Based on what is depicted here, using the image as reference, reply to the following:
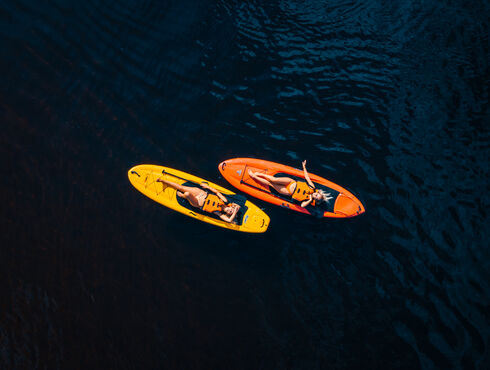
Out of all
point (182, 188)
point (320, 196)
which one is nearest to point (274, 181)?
point (320, 196)

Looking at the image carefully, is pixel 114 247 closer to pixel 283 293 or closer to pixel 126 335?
pixel 126 335

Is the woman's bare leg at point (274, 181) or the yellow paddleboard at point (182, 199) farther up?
the woman's bare leg at point (274, 181)

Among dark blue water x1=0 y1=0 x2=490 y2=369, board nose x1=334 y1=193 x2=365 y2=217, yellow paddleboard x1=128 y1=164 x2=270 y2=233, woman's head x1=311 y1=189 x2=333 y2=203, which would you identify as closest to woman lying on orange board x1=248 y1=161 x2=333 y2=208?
woman's head x1=311 y1=189 x2=333 y2=203

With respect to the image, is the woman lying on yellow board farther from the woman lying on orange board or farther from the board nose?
the board nose

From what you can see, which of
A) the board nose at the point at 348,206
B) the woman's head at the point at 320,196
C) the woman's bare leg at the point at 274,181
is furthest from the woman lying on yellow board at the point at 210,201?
the board nose at the point at 348,206

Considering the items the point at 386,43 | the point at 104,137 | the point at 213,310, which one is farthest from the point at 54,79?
the point at 386,43

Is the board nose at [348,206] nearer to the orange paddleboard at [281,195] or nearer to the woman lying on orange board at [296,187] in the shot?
the orange paddleboard at [281,195]
